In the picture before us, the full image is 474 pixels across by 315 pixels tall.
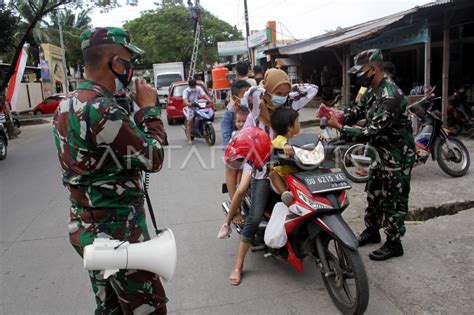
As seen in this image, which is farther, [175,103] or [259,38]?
[259,38]

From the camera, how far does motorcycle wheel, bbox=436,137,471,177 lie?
238 inches

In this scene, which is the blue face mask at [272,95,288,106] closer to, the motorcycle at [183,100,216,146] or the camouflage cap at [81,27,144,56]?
the camouflage cap at [81,27,144,56]

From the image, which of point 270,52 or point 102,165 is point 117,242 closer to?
point 102,165

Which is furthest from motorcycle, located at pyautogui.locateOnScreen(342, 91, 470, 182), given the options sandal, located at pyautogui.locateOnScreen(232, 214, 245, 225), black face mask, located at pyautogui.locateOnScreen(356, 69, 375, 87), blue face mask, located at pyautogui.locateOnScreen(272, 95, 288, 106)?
blue face mask, located at pyautogui.locateOnScreen(272, 95, 288, 106)

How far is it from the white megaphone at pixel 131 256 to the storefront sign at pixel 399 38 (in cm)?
851

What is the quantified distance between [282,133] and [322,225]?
834mm

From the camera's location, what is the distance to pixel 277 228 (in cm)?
319

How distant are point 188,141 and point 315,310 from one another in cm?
892

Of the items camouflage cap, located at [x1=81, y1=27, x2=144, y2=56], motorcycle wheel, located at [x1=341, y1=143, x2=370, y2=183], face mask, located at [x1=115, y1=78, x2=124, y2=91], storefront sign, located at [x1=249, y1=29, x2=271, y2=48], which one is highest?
storefront sign, located at [x1=249, y1=29, x2=271, y2=48]

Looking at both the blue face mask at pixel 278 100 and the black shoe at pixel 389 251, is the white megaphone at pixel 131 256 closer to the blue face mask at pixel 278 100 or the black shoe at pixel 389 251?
the blue face mask at pixel 278 100

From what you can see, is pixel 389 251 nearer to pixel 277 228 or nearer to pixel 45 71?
pixel 277 228

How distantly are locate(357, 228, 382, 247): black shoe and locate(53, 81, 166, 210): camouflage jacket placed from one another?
8.39 ft

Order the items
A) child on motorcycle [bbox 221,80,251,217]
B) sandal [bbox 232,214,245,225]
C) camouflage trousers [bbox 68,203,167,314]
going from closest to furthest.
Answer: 1. camouflage trousers [bbox 68,203,167,314]
2. sandal [bbox 232,214,245,225]
3. child on motorcycle [bbox 221,80,251,217]

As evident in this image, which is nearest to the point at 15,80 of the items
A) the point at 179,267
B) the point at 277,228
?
the point at 179,267
